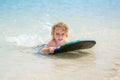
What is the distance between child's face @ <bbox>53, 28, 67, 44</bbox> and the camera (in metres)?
6.26

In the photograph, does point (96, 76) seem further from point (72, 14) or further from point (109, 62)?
point (72, 14)

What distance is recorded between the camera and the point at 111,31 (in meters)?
8.25

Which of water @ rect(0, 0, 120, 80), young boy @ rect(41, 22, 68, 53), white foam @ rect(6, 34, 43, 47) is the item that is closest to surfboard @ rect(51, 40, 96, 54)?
water @ rect(0, 0, 120, 80)

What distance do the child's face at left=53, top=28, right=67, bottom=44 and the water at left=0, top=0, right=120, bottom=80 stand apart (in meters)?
0.37

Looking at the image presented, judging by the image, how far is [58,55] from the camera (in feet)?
19.5

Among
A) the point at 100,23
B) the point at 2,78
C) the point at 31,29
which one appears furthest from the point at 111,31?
the point at 2,78

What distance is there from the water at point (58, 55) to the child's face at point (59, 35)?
14.4 inches

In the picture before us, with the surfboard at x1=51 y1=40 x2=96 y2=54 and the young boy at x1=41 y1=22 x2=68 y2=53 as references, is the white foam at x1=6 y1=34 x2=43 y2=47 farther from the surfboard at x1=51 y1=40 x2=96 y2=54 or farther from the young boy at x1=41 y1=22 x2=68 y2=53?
the surfboard at x1=51 y1=40 x2=96 y2=54

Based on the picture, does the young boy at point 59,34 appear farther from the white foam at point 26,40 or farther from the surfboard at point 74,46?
the white foam at point 26,40

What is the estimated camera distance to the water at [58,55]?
477 cm

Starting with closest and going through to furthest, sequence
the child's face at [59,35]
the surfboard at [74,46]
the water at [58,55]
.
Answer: the water at [58,55], the surfboard at [74,46], the child's face at [59,35]

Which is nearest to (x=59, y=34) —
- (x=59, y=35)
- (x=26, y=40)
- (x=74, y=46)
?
(x=59, y=35)

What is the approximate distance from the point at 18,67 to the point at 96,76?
125 centimetres

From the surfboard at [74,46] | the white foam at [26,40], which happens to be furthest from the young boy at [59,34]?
the white foam at [26,40]
